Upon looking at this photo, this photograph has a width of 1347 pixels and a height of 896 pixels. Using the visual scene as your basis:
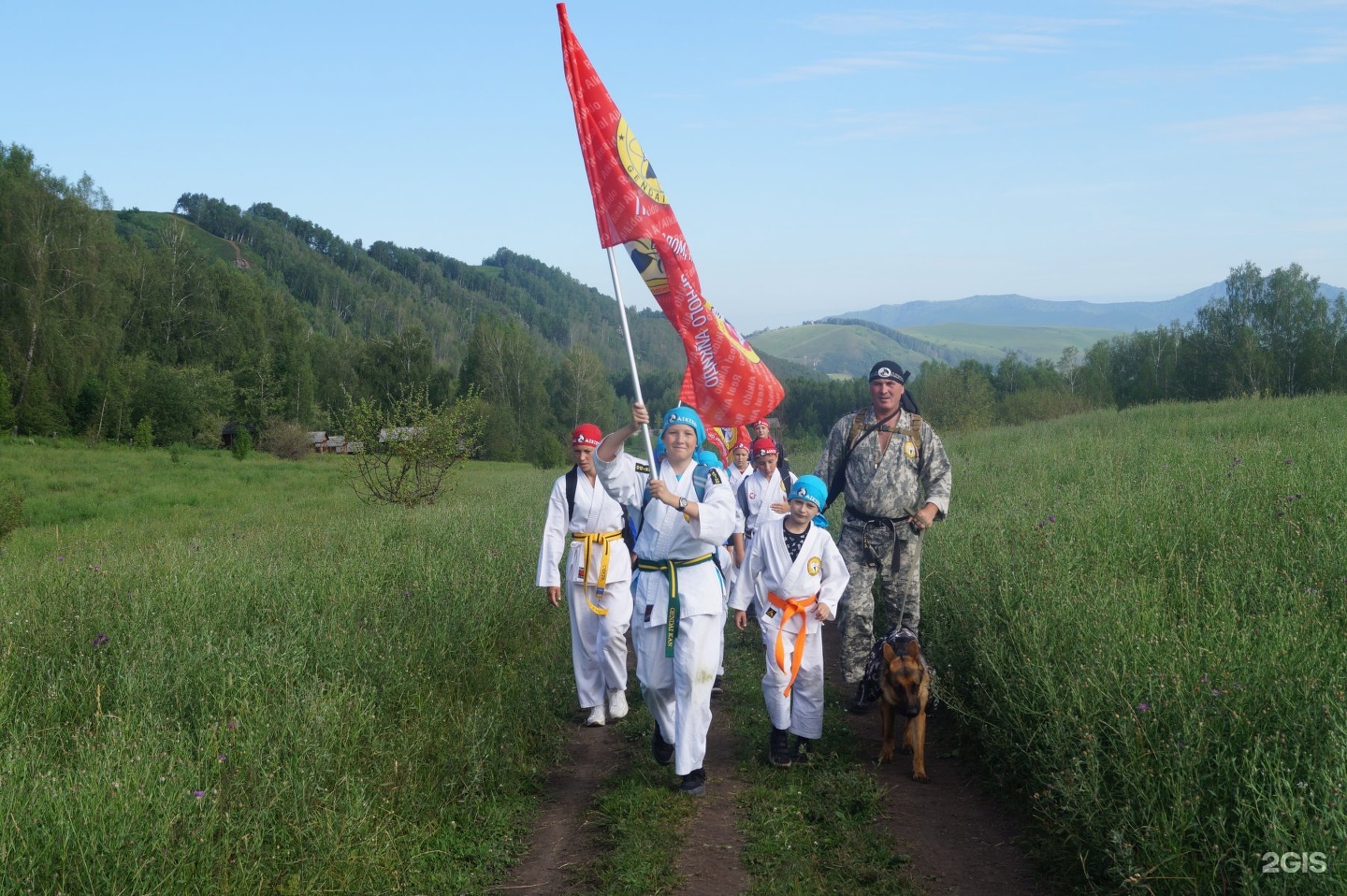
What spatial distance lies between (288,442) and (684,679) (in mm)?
58035

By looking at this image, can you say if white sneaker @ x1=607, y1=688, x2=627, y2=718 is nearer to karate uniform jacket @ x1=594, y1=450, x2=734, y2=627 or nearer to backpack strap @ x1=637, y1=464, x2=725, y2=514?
karate uniform jacket @ x1=594, y1=450, x2=734, y2=627

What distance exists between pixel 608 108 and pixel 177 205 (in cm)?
20219

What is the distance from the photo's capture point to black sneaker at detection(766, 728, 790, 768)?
6453mm

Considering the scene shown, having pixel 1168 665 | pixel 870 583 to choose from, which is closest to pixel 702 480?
pixel 870 583

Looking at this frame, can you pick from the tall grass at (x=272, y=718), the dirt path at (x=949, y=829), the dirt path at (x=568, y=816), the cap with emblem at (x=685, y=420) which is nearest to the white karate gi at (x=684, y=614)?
the cap with emblem at (x=685, y=420)

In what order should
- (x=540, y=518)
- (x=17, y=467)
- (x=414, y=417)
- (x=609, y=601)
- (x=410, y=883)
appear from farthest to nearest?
(x=17, y=467)
(x=414, y=417)
(x=540, y=518)
(x=609, y=601)
(x=410, y=883)

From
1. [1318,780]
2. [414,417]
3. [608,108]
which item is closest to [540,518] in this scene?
[414,417]

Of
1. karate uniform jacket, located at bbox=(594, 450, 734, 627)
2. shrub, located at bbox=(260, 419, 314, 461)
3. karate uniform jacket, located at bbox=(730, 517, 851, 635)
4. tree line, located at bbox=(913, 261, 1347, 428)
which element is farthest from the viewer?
shrub, located at bbox=(260, 419, 314, 461)

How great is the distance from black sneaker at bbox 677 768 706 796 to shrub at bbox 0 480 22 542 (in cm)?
1785

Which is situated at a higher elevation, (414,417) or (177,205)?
(177,205)

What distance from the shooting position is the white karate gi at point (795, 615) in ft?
21.2

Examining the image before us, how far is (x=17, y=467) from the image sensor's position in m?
32.9

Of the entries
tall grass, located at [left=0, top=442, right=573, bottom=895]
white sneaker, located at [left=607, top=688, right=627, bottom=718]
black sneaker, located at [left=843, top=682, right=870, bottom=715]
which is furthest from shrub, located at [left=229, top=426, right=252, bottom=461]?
black sneaker, located at [left=843, top=682, right=870, bottom=715]

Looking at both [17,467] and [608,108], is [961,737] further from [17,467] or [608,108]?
[17,467]
